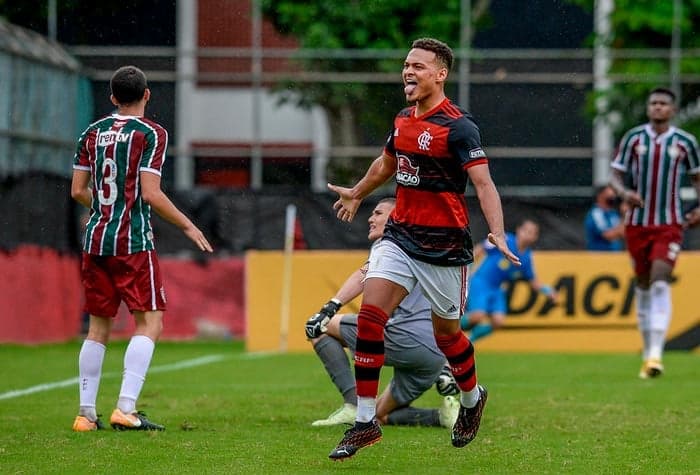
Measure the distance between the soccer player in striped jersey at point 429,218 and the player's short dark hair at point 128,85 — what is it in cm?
165

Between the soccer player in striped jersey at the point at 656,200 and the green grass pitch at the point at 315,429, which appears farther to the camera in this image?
the soccer player in striped jersey at the point at 656,200

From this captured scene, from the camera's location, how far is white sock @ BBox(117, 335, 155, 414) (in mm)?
8344

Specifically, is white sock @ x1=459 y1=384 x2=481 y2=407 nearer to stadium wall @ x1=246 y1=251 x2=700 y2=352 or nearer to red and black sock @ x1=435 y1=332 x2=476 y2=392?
red and black sock @ x1=435 y1=332 x2=476 y2=392

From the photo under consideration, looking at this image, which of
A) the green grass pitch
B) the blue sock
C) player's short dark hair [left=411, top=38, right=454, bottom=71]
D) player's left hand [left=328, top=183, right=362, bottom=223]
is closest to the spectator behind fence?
the blue sock

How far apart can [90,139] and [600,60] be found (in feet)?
46.5

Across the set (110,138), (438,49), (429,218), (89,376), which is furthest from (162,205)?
(438,49)

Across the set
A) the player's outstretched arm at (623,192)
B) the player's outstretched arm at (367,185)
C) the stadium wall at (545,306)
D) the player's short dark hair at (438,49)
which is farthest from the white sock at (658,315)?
the player's short dark hair at (438,49)

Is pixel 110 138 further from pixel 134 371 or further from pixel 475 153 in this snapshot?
pixel 475 153

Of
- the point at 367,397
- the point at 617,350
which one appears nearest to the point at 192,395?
the point at 367,397

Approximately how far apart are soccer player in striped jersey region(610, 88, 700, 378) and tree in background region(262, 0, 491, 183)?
8.25 meters

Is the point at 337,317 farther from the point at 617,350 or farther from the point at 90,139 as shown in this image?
the point at 617,350

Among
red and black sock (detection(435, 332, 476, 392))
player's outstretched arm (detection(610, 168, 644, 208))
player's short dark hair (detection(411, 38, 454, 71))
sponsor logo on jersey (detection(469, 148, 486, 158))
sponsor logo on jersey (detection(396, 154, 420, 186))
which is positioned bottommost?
red and black sock (detection(435, 332, 476, 392))

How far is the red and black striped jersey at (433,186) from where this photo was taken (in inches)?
284

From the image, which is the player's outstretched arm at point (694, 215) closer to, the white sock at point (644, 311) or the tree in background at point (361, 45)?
the white sock at point (644, 311)
